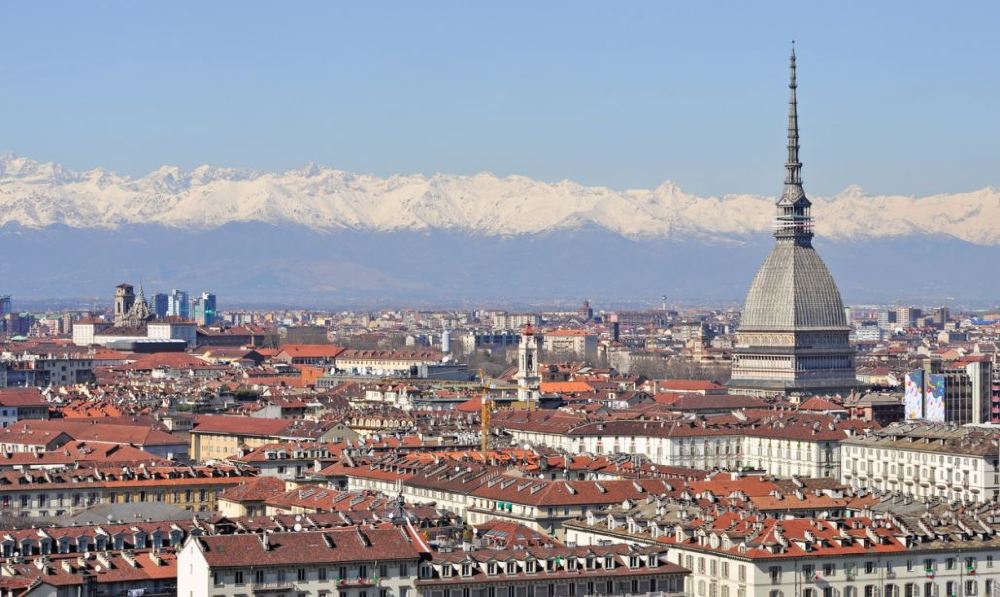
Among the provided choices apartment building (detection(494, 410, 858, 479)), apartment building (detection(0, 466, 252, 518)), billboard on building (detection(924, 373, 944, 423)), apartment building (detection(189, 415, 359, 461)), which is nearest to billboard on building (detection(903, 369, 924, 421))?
billboard on building (detection(924, 373, 944, 423))

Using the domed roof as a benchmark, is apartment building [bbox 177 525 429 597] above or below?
below

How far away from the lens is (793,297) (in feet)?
505

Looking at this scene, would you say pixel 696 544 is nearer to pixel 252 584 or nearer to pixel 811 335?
pixel 252 584

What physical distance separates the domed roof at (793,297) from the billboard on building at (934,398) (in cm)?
4031

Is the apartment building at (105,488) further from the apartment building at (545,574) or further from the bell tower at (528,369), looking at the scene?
the bell tower at (528,369)

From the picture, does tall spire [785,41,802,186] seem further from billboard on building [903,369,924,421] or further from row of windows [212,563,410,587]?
row of windows [212,563,410,587]

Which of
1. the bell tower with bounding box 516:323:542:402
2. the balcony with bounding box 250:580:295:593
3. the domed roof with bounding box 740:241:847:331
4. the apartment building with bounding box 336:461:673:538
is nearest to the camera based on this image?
the balcony with bounding box 250:580:295:593

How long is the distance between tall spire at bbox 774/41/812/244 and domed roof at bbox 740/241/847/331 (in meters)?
1.05

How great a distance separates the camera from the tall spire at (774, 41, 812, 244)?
158625 millimetres

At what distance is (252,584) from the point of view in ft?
154

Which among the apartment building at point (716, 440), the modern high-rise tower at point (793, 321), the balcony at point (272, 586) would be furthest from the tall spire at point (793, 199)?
the balcony at point (272, 586)

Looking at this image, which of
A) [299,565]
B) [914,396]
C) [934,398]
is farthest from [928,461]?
[299,565]

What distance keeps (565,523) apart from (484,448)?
26.7m

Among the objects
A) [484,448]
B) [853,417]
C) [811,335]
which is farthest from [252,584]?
[811,335]
